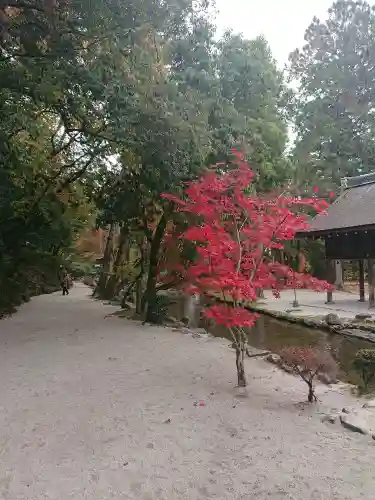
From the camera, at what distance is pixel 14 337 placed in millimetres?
8203

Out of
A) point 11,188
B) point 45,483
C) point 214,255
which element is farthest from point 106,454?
point 11,188

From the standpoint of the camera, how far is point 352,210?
46.2 ft

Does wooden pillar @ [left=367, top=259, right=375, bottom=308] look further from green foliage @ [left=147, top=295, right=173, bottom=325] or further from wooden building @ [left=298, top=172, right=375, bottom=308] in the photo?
green foliage @ [left=147, top=295, right=173, bottom=325]

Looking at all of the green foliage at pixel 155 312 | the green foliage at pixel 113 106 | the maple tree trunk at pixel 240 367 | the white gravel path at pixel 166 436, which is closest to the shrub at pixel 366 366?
the white gravel path at pixel 166 436

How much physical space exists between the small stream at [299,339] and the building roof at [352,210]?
3.66 meters

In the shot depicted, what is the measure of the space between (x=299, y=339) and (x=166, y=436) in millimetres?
A: 6749

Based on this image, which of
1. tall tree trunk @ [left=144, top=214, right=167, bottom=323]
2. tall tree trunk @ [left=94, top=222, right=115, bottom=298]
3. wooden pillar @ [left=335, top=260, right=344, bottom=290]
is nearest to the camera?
tall tree trunk @ [left=144, top=214, right=167, bottom=323]

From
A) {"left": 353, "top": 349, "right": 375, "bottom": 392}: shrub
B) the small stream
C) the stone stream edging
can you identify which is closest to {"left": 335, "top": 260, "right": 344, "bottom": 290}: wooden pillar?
the stone stream edging

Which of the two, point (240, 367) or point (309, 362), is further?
point (240, 367)

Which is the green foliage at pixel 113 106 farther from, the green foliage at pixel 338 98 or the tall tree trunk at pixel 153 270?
the green foliage at pixel 338 98

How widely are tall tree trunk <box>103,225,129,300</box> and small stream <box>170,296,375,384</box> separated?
12.8ft

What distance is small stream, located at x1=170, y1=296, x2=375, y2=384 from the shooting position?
8.07 metres

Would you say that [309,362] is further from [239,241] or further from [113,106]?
[113,106]

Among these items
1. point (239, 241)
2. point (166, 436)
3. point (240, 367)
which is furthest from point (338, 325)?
point (166, 436)
